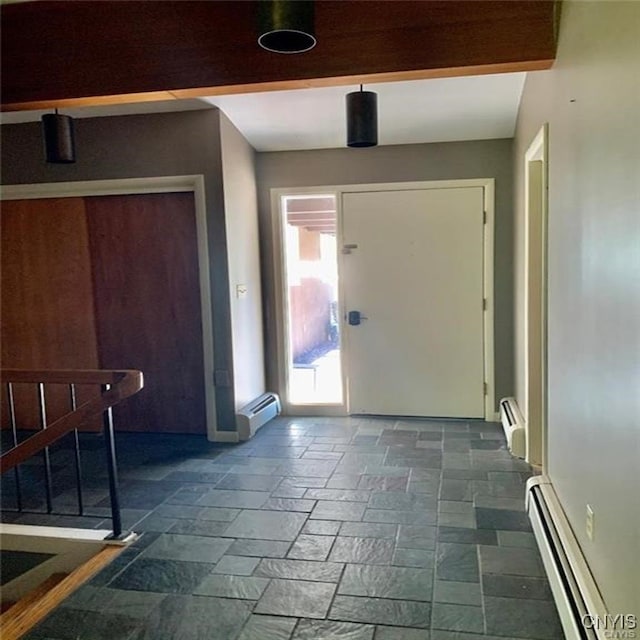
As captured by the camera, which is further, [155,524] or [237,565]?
[155,524]

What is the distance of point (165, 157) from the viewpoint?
4.24 m

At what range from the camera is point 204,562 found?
259 centimetres

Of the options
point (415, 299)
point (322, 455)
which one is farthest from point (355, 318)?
point (322, 455)

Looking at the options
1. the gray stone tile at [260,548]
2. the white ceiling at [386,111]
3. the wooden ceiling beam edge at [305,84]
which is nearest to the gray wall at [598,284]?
the wooden ceiling beam edge at [305,84]

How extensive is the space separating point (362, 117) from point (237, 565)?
2417 millimetres

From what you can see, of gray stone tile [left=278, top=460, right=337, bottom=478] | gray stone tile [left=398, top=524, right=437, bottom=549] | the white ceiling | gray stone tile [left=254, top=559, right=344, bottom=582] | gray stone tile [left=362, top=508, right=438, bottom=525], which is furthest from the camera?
the white ceiling

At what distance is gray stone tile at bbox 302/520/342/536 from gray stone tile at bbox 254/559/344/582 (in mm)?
277

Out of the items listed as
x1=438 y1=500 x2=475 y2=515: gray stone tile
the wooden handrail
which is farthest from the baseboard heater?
the wooden handrail

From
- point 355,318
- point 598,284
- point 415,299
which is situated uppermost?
point 598,284

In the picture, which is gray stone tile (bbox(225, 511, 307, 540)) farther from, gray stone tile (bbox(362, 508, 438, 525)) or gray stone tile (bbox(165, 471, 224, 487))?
gray stone tile (bbox(165, 471, 224, 487))

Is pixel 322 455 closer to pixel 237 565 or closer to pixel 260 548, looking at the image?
pixel 260 548

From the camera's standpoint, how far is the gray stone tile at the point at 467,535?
8.86ft

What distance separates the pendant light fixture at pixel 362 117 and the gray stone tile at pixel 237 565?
2.27 meters

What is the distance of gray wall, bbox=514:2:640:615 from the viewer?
5.05ft
